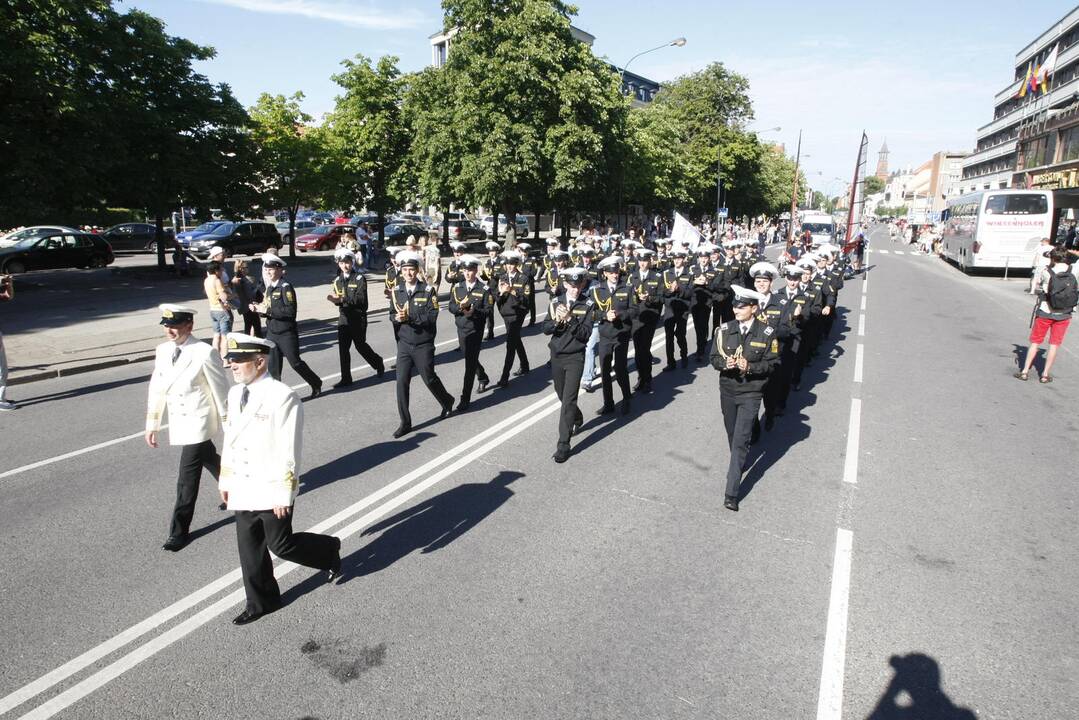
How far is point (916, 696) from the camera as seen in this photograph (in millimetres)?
3518

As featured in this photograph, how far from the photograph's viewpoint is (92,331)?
535 inches

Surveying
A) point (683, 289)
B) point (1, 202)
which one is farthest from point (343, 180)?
point (683, 289)

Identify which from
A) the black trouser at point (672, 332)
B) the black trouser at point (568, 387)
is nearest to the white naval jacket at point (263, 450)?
the black trouser at point (568, 387)

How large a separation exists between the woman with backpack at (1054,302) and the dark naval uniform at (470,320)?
8.05m

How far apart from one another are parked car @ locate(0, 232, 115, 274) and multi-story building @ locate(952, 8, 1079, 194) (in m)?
65.1

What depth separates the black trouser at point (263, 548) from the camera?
3992 mm

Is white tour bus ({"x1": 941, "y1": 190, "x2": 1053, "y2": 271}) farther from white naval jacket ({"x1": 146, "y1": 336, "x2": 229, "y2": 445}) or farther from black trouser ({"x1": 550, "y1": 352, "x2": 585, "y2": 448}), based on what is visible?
white naval jacket ({"x1": 146, "y1": 336, "x2": 229, "y2": 445})

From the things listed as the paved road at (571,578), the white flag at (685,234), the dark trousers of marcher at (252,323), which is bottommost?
the paved road at (571,578)

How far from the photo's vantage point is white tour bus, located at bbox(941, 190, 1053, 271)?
27125mm

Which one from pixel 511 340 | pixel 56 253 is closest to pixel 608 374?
pixel 511 340

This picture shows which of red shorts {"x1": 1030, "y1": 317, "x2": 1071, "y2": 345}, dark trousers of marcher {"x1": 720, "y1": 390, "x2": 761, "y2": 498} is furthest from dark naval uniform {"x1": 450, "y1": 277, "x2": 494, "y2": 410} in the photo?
red shorts {"x1": 1030, "y1": 317, "x2": 1071, "y2": 345}

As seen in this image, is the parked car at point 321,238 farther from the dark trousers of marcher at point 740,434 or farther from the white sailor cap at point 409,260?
the dark trousers of marcher at point 740,434

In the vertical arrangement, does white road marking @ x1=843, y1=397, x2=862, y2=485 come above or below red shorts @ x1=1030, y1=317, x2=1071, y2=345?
below

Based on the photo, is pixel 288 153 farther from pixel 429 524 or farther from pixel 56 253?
pixel 429 524
